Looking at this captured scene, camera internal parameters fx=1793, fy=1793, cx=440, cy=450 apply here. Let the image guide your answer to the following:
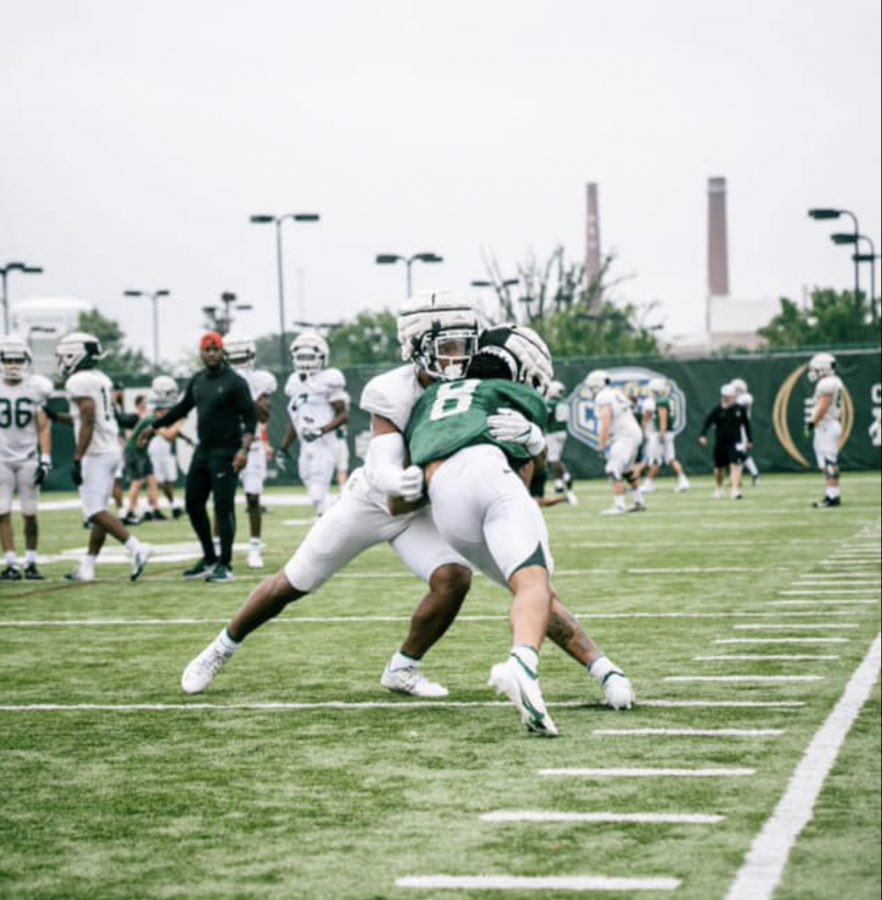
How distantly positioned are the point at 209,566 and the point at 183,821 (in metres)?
9.20

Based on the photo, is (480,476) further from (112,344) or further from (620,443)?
(112,344)

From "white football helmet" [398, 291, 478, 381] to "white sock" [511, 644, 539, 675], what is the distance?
52.9 inches

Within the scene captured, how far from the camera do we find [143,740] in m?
6.74

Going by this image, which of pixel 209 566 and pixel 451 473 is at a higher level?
pixel 451 473

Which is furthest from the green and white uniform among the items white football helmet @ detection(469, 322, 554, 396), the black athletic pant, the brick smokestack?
the brick smokestack

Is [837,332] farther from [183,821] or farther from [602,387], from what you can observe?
[183,821]

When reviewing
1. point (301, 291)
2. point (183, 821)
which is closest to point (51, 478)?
point (183, 821)

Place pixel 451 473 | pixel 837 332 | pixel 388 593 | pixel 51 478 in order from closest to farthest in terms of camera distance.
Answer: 1. pixel 451 473
2. pixel 388 593
3. pixel 51 478
4. pixel 837 332

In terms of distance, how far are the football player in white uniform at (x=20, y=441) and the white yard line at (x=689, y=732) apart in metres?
9.06

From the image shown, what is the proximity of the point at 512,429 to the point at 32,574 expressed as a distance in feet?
29.5

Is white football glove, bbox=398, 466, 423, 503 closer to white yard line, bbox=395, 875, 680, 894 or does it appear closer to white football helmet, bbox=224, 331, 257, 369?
white yard line, bbox=395, 875, 680, 894

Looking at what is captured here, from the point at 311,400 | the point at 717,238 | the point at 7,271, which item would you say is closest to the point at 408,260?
the point at 7,271

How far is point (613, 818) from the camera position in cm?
509

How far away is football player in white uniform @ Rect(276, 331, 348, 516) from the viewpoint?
699 inches
